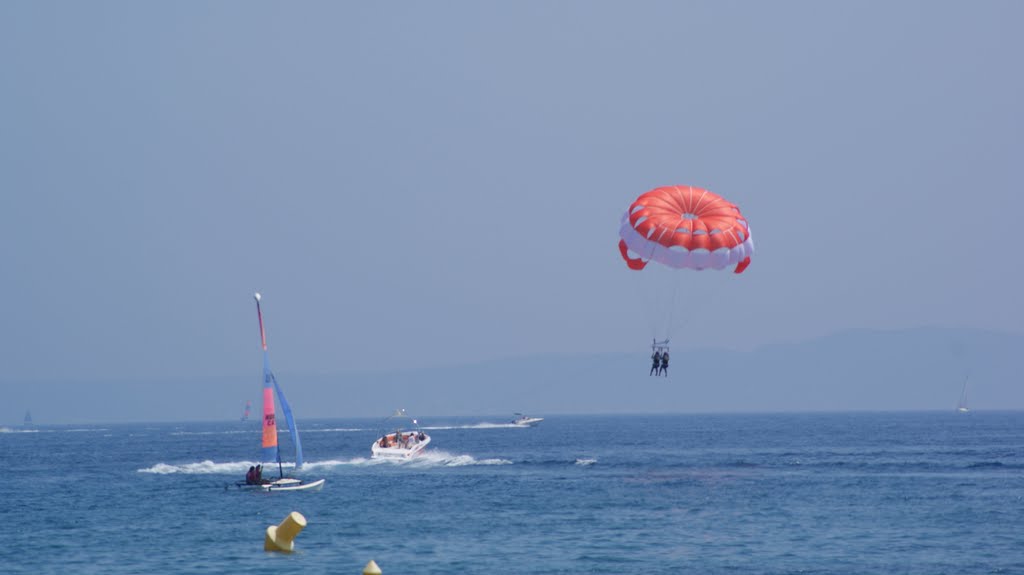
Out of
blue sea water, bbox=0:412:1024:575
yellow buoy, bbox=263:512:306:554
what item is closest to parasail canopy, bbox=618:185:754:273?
blue sea water, bbox=0:412:1024:575

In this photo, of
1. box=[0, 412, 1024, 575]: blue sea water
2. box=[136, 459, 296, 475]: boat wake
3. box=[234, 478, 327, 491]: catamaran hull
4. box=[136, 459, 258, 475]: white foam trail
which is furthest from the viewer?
box=[136, 459, 258, 475]: white foam trail

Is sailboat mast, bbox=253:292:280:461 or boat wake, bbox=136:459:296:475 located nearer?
sailboat mast, bbox=253:292:280:461

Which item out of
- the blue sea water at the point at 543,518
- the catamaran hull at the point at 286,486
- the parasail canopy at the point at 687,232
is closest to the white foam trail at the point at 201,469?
the blue sea water at the point at 543,518

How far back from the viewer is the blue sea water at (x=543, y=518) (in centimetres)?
4500

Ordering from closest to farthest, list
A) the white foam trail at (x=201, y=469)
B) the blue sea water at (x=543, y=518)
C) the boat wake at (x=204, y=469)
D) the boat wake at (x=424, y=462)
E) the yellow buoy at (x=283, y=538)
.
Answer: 1. the blue sea water at (x=543, y=518)
2. the yellow buoy at (x=283, y=538)
3. the boat wake at (x=204, y=469)
4. the white foam trail at (x=201, y=469)
5. the boat wake at (x=424, y=462)

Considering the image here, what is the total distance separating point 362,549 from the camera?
4831 cm

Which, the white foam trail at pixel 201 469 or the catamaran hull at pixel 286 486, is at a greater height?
the white foam trail at pixel 201 469

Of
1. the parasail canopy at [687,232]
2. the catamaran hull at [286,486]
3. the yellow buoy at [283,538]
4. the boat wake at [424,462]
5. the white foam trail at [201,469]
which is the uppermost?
the parasail canopy at [687,232]

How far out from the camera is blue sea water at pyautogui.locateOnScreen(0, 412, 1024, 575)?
45.0 metres

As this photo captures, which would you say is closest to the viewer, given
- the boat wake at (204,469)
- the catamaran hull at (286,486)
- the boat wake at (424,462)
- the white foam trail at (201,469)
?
the catamaran hull at (286,486)

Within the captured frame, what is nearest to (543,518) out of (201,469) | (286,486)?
(286,486)

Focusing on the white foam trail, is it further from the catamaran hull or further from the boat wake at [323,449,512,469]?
the catamaran hull

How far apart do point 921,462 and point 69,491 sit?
60292mm

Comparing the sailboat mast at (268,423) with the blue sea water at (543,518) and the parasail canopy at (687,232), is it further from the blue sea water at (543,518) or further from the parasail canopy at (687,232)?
the parasail canopy at (687,232)
